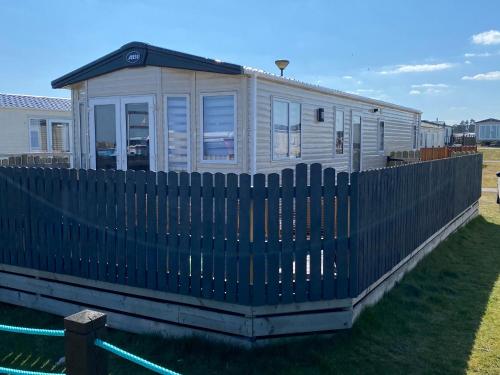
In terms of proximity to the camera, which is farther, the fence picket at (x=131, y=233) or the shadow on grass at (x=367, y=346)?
the fence picket at (x=131, y=233)

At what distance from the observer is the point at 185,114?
915 cm

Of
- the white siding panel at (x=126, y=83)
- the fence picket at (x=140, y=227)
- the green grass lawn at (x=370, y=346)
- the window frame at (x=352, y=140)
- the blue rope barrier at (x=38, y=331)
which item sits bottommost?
the green grass lawn at (x=370, y=346)

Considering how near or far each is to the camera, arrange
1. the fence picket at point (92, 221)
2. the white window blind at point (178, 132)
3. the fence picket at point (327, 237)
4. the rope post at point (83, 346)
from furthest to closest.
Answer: the white window blind at point (178, 132), the fence picket at point (92, 221), the fence picket at point (327, 237), the rope post at point (83, 346)

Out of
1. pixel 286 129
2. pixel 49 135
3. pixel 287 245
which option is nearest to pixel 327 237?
pixel 287 245

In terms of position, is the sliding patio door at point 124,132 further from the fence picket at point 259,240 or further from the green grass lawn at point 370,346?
the fence picket at point 259,240

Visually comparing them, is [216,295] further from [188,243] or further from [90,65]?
[90,65]

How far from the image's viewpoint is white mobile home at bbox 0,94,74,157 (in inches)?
759

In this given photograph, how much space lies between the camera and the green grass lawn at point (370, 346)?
3.85 meters

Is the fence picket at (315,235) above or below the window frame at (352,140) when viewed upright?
below

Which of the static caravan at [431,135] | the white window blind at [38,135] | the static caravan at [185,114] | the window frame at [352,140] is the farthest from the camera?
the static caravan at [431,135]

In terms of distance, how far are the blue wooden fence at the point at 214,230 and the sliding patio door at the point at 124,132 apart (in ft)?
13.8

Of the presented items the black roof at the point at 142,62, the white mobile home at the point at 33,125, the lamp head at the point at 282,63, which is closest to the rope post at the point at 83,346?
the black roof at the point at 142,62

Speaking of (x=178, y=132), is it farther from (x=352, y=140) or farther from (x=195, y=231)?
(x=352, y=140)

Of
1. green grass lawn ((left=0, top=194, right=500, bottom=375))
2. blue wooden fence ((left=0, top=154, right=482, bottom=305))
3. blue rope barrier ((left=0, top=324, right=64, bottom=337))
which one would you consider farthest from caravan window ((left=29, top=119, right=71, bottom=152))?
blue rope barrier ((left=0, top=324, right=64, bottom=337))
